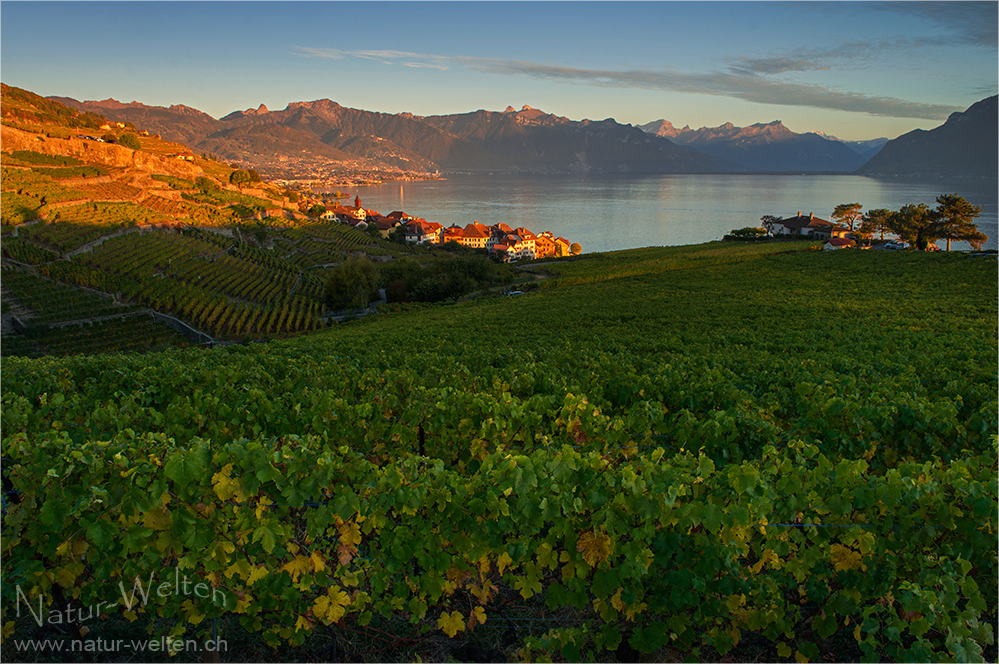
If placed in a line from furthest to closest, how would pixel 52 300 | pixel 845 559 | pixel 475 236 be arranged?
pixel 475 236 < pixel 52 300 < pixel 845 559

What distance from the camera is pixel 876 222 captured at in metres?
68.9

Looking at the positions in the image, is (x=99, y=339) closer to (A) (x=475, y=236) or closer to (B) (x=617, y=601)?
(B) (x=617, y=601)

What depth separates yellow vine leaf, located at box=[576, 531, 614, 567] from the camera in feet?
12.5

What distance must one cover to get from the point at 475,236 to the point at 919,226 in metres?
71.3

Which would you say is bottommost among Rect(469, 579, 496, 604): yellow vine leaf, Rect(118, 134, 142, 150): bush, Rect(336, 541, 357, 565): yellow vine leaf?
Rect(469, 579, 496, 604): yellow vine leaf

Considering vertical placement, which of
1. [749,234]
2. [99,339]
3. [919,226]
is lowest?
[99,339]

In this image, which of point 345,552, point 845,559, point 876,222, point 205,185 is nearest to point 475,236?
point 205,185

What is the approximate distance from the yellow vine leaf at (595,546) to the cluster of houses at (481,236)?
83.4m

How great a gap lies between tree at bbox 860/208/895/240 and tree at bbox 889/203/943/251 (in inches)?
289

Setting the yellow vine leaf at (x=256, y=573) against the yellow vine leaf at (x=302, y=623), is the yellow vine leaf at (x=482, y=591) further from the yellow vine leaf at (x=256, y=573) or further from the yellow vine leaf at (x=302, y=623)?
the yellow vine leaf at (x=256, y=573)

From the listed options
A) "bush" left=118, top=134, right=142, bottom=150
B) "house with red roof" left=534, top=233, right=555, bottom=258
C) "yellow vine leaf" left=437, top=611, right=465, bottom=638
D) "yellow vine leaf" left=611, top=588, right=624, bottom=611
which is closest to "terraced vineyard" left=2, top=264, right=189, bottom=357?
"yellow vine leaf" left=437, top=611, right=465, bottom=638

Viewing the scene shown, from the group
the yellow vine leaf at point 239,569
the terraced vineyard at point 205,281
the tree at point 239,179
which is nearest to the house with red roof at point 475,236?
the terraced vineyard at point 205,281

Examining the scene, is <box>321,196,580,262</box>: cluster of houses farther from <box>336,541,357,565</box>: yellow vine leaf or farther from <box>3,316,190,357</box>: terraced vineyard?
<box>336,541,357,565</box>: yellow vine leaf

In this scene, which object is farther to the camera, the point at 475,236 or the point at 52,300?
the point at 475,236
